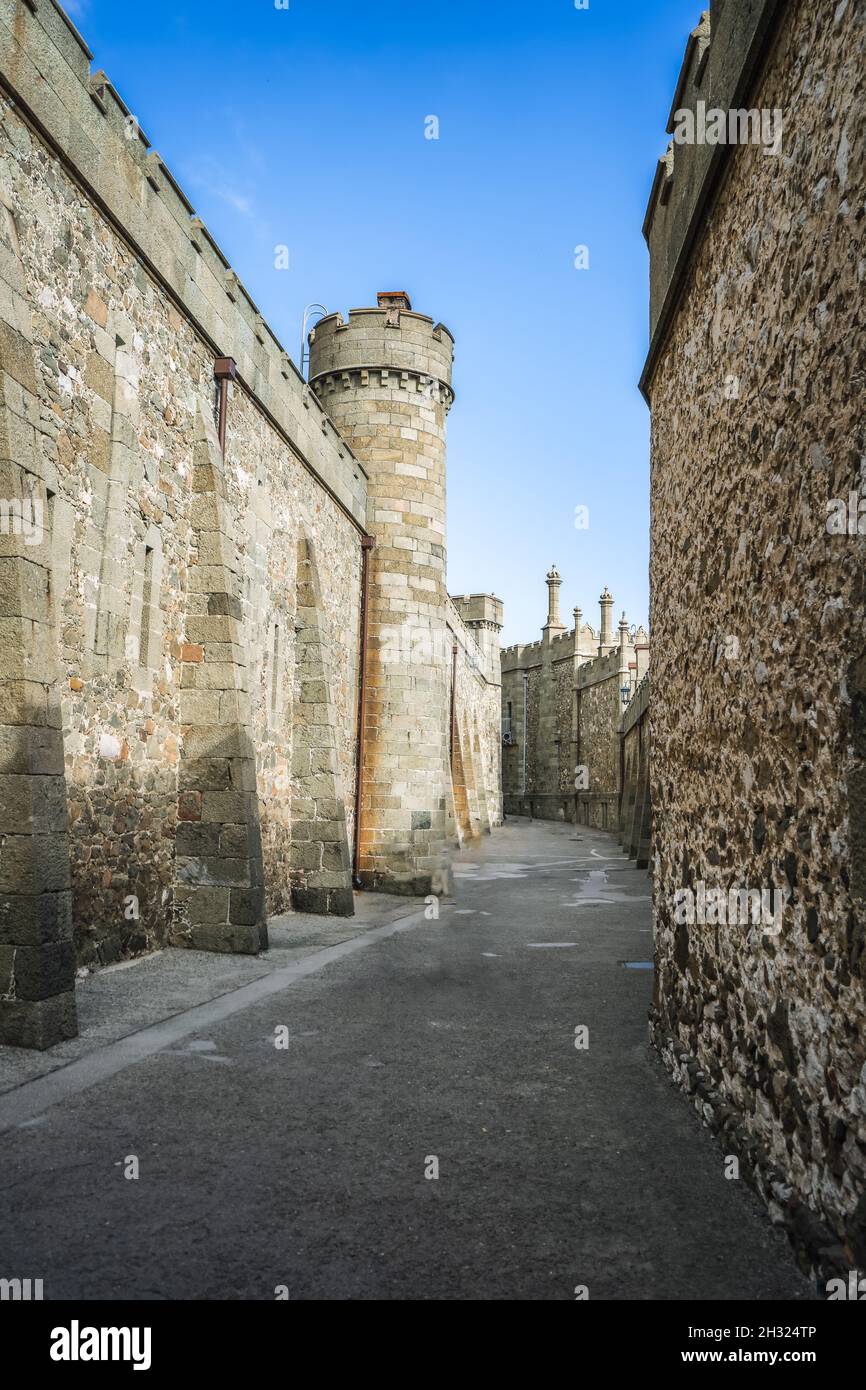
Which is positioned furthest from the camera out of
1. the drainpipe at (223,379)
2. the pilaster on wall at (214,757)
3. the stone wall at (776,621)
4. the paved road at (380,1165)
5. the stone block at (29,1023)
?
the drainpipe at (223,379)

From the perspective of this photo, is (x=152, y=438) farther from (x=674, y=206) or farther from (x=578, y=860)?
(x=578, y=860)

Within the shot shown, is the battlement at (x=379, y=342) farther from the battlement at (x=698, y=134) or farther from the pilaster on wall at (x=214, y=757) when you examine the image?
the battlement at (x=698, y=134)

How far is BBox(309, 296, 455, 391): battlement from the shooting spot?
15977 mm

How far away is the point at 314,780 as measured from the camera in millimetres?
12641

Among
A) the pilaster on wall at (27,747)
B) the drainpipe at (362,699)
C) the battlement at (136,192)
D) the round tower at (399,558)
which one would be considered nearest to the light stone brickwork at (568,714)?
the round tower at (399,558)

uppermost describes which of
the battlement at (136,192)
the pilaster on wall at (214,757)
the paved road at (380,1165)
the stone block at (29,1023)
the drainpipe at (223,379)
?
the battlement at (136,192)

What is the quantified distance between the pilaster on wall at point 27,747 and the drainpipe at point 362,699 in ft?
31.7

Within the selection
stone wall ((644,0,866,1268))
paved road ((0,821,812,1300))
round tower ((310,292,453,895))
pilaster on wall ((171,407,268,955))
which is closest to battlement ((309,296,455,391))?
round tower ((310,292,453,895))

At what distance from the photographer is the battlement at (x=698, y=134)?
3.93 metres

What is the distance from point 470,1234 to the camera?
325cm

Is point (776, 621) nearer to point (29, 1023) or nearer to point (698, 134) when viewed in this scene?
point (698, 134)

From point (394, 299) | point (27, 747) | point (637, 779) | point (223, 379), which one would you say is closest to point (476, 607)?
point (637, 779)

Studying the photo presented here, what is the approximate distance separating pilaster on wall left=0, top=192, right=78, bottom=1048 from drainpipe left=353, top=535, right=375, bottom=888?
31.7ft

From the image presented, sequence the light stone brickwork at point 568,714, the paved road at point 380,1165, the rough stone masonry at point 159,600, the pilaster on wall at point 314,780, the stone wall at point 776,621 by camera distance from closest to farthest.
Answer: the stone wall at point 776,621
the paved road at point 380,1165
the rough stone masonry at point 159,600
the pilaster on wall at point 314,780
the light stone brickwork at point 568,714
